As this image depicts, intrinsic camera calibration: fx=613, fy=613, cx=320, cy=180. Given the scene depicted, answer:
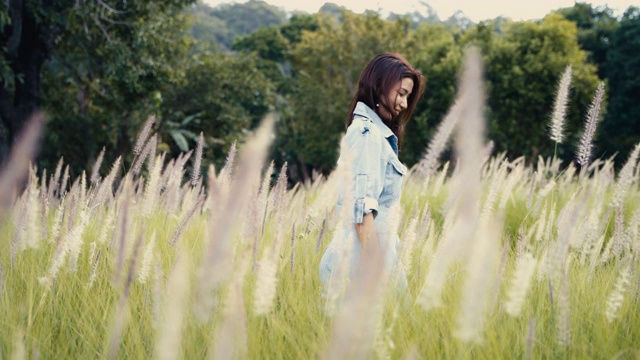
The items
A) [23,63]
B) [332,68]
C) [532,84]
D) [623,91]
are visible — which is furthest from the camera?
[332,68]

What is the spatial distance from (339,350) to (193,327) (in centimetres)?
97

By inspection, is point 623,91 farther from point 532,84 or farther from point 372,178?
point 372,178

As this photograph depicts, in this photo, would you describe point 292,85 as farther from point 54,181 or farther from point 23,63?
point 54,181

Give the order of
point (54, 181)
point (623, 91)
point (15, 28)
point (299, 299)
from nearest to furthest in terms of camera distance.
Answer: point (299, 299) → point (54, 181) → point (15, 28) → point (623, 91)

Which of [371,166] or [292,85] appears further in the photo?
[292,85]

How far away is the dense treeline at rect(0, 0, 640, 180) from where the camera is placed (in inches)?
464

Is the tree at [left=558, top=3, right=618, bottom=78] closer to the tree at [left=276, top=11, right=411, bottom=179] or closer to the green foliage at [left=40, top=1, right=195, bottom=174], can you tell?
the tree at [left=276, top=11, right=411, bottom=179]

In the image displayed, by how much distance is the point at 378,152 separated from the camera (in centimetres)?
264

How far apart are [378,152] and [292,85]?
30.7 m

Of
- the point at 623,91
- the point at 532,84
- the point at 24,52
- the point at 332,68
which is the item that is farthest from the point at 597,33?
the point at 24,52

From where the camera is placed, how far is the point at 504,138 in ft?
69.7

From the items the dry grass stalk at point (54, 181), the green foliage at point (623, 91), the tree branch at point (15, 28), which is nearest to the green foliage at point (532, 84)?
the green foliage at point (623, 91)

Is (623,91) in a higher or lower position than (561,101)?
lower

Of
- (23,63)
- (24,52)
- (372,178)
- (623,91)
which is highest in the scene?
(372,178)
